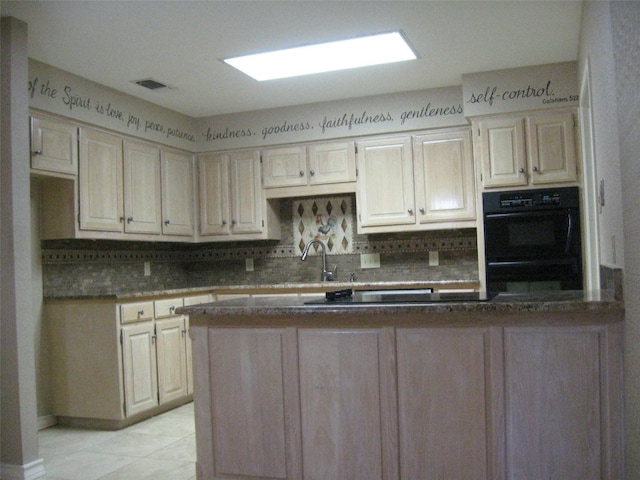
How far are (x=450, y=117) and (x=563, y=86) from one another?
2.78 ft

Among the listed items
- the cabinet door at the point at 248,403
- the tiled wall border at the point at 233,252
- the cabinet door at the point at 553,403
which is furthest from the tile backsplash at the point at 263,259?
the cabinet door at the point at 553,403

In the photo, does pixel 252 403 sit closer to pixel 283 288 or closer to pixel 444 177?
Answer: pixel 283 288

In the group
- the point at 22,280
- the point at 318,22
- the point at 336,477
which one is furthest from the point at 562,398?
the point at 22,280

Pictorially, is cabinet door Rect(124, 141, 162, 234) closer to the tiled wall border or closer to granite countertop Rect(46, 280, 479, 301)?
the tiled wall border

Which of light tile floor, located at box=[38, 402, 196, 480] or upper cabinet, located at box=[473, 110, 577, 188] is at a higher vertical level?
upper cabinet, located at box=[473, 110, 577, 188]

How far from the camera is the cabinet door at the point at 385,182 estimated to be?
16.2ft

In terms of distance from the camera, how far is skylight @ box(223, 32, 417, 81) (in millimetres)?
3797

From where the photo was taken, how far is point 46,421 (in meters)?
4.27

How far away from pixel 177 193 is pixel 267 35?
2092mm

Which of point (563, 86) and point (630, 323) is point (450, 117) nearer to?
point (563, 86)

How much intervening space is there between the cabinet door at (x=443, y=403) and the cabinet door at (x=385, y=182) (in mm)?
2590

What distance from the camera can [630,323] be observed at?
6.60 ft

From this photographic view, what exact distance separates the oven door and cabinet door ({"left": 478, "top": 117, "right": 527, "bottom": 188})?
0.85ft

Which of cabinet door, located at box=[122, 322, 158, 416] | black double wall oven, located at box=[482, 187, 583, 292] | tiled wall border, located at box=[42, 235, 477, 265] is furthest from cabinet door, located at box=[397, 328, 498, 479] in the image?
tiled wall border, located at box=[42, 235, 477, 265]
